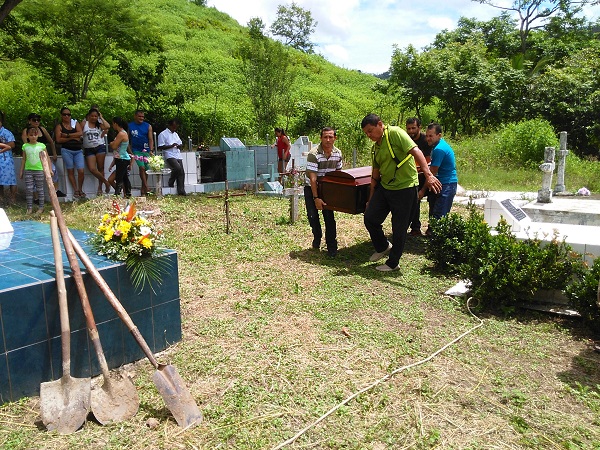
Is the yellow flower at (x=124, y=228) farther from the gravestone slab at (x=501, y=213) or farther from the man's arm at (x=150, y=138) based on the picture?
the man's arm at (x=150, y=138)

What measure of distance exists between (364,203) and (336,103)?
21.2 metres

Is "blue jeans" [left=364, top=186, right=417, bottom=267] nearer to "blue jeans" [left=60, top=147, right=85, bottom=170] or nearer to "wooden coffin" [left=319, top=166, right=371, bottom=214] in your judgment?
"wooden coffin" [left=319, top=166, right=371, bottom=214]

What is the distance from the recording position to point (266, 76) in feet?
57.6

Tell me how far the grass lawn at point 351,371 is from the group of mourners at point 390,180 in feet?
1.50

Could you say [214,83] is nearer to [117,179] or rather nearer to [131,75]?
[131,75]

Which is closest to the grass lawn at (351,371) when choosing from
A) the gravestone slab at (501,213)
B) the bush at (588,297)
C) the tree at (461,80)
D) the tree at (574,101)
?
the bush at (588,297)

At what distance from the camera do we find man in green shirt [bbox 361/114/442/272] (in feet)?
17.9

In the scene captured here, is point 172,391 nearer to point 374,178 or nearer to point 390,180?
point 390,180

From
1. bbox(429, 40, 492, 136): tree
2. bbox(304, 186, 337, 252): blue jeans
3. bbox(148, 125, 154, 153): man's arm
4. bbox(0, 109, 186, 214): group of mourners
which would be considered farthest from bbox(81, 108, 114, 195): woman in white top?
bbox(429, 40, 492, 136): tree

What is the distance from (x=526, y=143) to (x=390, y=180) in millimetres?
11343

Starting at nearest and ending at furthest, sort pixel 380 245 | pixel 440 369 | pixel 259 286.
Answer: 1. pixel 440 369
2. pixel 259 286
3. pixel 380 245

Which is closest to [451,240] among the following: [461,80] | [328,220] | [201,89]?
[328,220]

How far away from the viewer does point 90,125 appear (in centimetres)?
904

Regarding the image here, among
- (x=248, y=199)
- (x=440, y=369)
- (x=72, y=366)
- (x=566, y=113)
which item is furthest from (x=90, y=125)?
(x=566, y=113)
